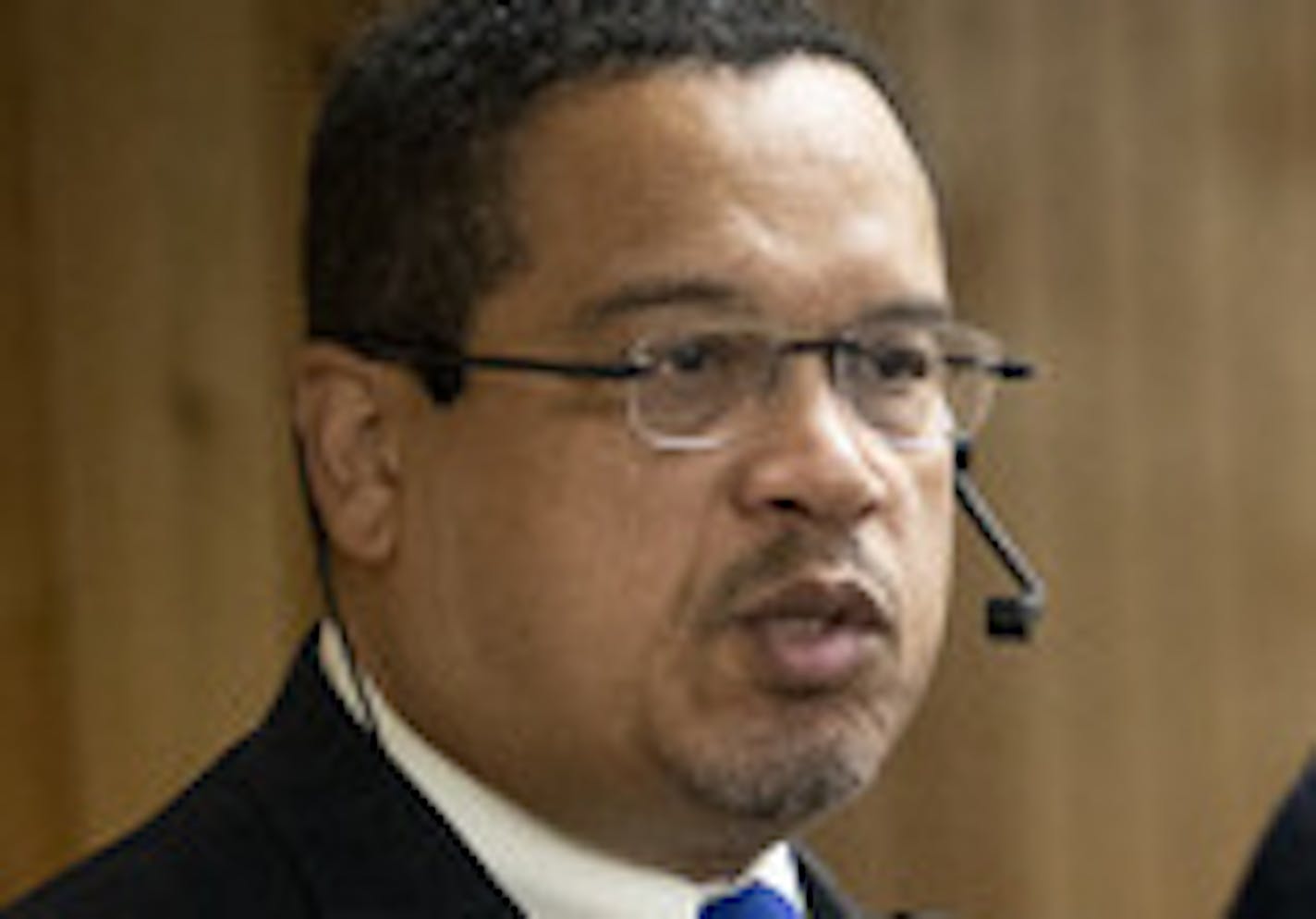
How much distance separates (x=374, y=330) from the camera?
1592 millimetres

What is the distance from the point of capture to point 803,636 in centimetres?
149

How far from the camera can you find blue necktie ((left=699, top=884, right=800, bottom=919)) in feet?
5.16

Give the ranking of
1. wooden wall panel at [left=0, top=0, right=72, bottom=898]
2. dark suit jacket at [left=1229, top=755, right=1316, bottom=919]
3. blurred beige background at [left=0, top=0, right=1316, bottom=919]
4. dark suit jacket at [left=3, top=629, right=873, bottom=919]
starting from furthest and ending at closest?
blurred beige background at [left=0, top=0, right=1316, bottom=919] < wooden wall panel at [left=0, top=0, right=72, bottom=898] < dark suit jacket at [left=1229, top=755, right=1316, bottom=919] < dark suit jacket at [left=3, top=629, right=873, bottom=919]

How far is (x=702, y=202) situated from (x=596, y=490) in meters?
0.18

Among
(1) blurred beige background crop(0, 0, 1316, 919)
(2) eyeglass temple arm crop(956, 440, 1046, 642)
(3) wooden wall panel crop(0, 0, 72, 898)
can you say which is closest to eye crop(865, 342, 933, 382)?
(2) eyeglass temple arm crop(956, 440, 1046, 642)

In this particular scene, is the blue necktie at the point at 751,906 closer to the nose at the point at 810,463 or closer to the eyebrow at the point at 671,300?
the nose at the point at 810,463

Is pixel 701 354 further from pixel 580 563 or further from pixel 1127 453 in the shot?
pixel 1127 453

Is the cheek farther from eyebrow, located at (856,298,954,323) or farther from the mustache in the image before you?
eyebrow, located at (856,298,954,323)

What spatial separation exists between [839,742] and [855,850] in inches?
72.3

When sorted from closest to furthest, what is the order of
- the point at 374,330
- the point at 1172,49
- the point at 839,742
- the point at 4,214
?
the point at 839,742 < the point at 374,330 < the point at 4,214 < the point at 1172,49

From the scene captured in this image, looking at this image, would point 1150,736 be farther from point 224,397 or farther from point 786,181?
point 786,181

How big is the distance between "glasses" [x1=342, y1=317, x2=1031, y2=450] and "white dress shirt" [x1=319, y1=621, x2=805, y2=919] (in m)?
0.21

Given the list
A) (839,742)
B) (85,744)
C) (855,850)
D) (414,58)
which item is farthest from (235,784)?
(855,850)

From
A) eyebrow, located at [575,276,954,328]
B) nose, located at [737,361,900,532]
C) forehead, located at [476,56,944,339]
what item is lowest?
A: nose, located at [737,361,900,532]
